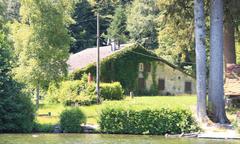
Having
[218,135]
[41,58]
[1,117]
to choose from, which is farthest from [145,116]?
[41,58]

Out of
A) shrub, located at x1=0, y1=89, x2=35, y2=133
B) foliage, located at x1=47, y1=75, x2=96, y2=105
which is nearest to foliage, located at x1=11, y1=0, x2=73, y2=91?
foliage, located at x1=47, y1=75, x2=96, y2=105

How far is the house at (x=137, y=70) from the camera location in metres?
63.7

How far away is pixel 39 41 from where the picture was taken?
4388 cm

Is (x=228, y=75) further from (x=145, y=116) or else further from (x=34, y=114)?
(x=34, y=114)

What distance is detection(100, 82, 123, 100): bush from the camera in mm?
54188

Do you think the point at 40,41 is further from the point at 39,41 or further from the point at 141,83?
the point at 141,83

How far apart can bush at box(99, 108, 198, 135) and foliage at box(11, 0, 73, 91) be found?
33.3 ft

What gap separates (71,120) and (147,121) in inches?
177

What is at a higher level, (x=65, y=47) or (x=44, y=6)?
(x=44, y=6)

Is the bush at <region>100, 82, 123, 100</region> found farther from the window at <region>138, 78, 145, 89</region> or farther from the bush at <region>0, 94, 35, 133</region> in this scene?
the bush at <region>0, 94, 35, 133</region>

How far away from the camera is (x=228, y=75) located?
4328cm

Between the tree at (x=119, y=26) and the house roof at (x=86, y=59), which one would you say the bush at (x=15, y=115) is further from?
the tree at (x=119, y=26)

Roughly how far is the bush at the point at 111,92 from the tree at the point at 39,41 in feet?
32.6

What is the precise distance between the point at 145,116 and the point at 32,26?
13.2 metres
